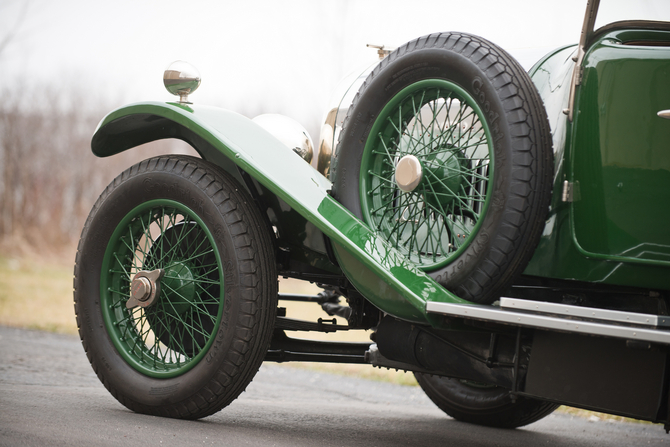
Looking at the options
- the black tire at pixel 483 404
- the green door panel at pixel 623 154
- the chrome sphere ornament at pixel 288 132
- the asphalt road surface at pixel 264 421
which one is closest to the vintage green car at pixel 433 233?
the green door panel at pixel 623 154

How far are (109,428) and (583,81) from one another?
2059 mm

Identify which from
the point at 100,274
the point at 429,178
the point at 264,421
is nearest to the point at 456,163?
the point at 429,178

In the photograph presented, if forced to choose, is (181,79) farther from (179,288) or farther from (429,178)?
(429,178)

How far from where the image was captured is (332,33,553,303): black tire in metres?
2.21

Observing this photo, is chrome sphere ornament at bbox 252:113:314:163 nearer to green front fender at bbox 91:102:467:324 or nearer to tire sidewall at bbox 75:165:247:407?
green front fender at bbox 91:102:467:324

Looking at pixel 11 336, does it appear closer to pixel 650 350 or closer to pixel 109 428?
pixel 109 428

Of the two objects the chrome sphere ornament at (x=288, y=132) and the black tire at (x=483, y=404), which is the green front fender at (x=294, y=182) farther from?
the black tire at (x=483, y=404)

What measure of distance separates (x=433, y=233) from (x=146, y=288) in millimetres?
1239

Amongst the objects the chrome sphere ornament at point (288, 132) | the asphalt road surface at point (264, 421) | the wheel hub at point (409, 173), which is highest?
the chrome sphere ornament at point (288, 132)

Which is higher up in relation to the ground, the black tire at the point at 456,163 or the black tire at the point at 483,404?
the black tire at the point at 456,163

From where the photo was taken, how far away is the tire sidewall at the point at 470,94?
2.25m

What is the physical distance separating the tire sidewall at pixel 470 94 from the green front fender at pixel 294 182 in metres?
0.10

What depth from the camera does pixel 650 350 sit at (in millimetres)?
1893

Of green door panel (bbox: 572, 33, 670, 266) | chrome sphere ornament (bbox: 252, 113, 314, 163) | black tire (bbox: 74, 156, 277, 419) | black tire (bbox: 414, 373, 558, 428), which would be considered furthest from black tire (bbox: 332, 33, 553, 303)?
black tire (bbox: 414, 373, 558, 428)
